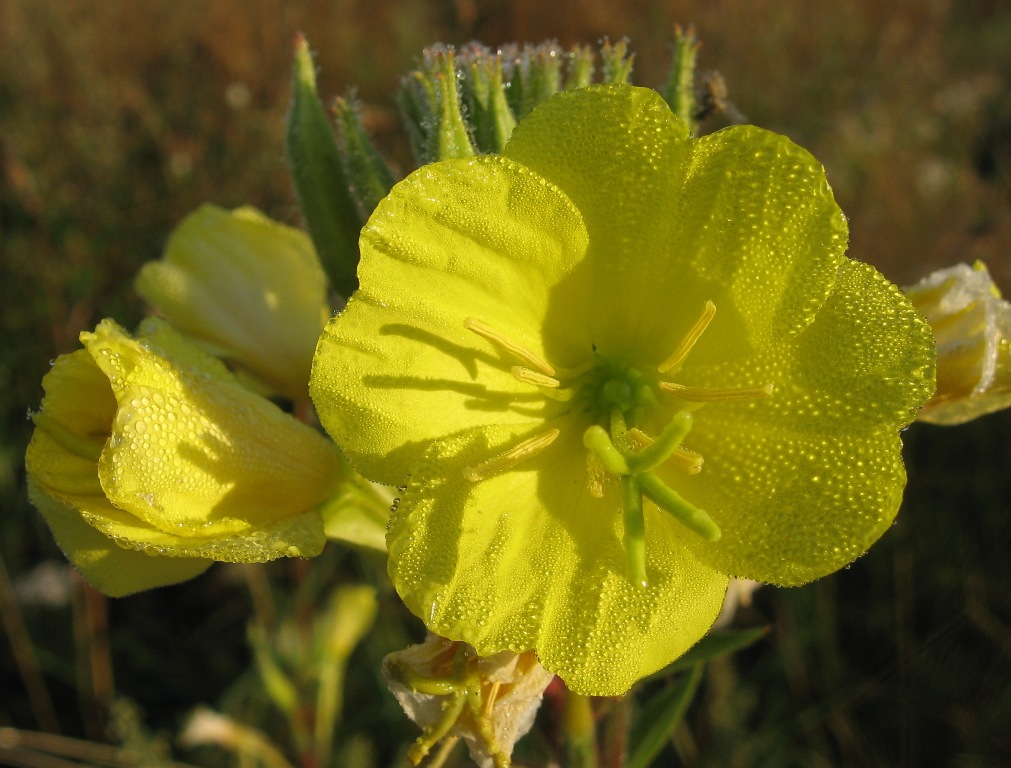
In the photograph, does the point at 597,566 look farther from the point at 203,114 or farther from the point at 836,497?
the point at 203,114

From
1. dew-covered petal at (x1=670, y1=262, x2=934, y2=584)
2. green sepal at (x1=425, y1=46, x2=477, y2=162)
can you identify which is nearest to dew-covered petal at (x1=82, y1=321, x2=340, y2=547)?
green sepal at (x1=425, y1=46, x2=477, y2=162)

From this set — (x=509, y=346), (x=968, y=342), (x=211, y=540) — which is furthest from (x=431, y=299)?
(x=968, y=342)

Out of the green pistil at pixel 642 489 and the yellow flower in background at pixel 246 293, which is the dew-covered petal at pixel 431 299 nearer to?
the green pistil at pixel 642 489

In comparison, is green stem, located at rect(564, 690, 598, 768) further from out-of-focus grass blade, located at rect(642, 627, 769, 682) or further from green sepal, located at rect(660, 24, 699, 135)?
green sepal, located at rect(660, 24, 699, 135)

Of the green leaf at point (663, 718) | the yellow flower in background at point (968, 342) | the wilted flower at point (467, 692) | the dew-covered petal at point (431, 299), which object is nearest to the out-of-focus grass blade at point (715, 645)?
the green leaf at point (663, 718)

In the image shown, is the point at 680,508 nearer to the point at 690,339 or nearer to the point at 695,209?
the point at 690,339

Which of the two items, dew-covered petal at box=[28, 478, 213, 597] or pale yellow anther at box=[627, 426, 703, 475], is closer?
pale yellow anther at box=[627, 426, 703, 475]

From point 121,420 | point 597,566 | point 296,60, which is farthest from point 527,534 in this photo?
point 296,60
